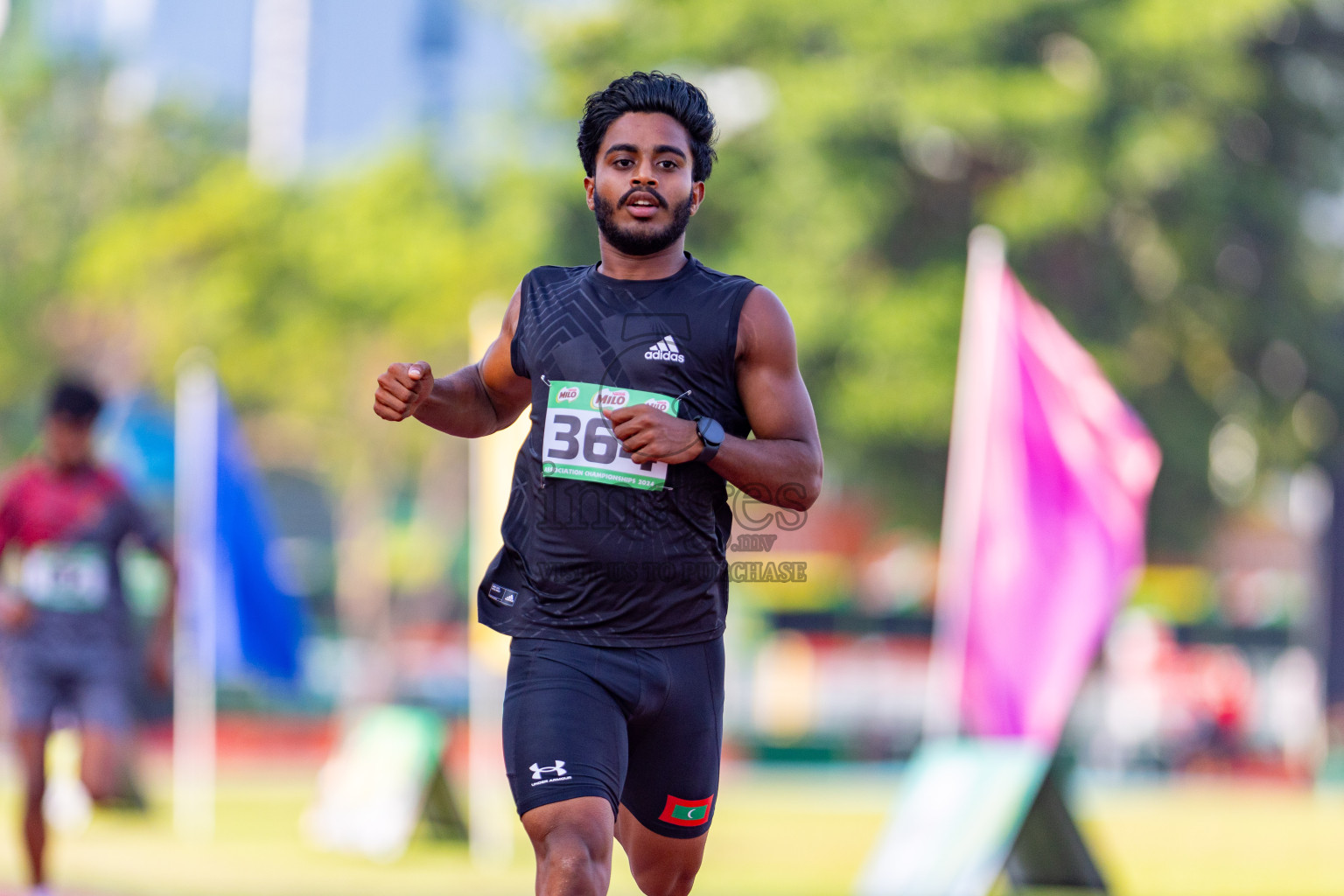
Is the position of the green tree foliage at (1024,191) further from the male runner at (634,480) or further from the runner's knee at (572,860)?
the runner's knee at (572,860)

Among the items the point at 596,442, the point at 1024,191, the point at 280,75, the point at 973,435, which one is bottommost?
the point at 973,435

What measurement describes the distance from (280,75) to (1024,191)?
3983cm

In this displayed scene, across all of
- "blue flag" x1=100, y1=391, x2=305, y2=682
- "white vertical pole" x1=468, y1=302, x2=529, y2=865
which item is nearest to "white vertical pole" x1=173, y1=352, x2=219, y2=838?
"blue flag" x1=100, y1=391, x2=305, y2=682

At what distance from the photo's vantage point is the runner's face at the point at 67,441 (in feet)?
27.7

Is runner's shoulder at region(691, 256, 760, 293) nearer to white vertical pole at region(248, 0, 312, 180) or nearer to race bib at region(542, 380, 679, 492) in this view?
race bib at region(542, 380, 679, 492)

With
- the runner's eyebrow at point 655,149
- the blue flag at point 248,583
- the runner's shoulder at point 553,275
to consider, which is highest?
the runner's eyebrow at point 655,149

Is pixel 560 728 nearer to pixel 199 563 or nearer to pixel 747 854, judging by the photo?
pixel 747 854

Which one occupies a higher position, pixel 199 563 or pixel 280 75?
pixel 280 75

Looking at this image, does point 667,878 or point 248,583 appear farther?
point 248,583

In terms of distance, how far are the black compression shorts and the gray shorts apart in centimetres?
471

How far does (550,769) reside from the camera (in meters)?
4.18

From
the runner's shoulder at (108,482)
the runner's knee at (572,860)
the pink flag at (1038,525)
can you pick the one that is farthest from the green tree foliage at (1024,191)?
the runner's knee at (572,860)

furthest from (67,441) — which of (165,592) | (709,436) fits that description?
(709,436)

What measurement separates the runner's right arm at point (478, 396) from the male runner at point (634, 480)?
0.10m
